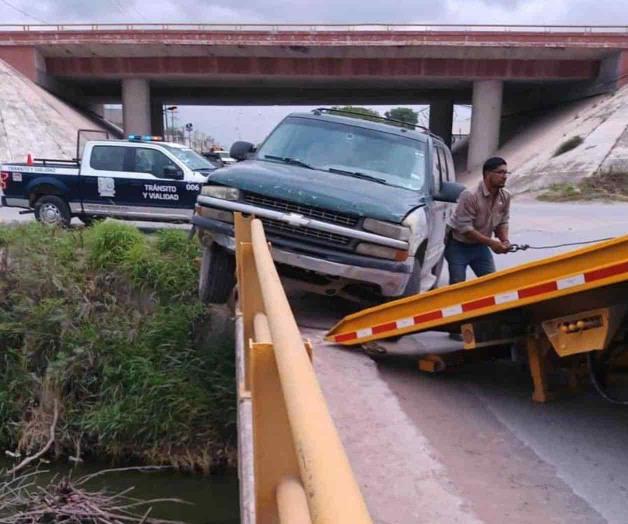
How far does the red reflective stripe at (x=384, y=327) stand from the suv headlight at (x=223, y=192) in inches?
68.6

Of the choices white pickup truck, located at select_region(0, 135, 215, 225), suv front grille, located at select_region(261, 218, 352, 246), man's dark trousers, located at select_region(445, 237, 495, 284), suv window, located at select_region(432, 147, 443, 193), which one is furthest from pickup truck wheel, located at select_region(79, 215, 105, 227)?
man's dark trousers, located at select_region(445, 237, 495, 284)

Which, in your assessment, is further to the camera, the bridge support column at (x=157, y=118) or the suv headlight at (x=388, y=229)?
the bridge support column at (x=157, y=118)

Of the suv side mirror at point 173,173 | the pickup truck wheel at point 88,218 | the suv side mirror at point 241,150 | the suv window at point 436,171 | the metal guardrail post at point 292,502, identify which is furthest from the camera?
the pickup truck wheel at point 88,218

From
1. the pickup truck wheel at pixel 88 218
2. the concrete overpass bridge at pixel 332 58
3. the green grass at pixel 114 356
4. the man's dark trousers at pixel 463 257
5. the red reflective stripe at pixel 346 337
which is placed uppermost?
the concrete overpass bridge at pixel 332 58

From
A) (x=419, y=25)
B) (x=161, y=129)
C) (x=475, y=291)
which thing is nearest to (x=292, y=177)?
(x=475, y=291)

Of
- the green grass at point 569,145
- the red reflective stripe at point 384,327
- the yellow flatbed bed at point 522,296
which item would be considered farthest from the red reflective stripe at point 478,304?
the green grass at point 569,145

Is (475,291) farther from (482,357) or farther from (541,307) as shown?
(482,357)

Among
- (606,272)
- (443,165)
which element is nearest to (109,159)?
(443,165)

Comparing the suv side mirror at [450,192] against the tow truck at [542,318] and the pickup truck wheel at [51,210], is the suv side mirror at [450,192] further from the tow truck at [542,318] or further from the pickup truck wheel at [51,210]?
the pickup truck wheel at [51,210]

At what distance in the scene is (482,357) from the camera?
5.43 m

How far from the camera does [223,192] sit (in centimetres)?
600

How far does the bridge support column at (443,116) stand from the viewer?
44219mm

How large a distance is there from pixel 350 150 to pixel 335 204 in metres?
1.37

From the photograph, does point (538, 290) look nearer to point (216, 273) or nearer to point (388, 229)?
point (388, 229)
